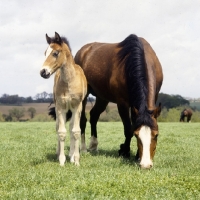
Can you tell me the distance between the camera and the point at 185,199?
4426 millimetres

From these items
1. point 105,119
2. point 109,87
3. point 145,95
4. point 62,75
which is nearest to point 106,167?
point 145,95

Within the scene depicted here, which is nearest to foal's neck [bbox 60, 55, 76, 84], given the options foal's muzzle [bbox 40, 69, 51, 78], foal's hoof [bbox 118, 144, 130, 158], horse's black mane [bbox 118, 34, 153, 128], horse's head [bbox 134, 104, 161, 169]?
foal's muzzle [bbox 40, 69, 51, 78]

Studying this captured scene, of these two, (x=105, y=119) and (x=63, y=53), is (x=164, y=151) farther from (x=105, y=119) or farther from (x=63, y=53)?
(x=105, y=119)

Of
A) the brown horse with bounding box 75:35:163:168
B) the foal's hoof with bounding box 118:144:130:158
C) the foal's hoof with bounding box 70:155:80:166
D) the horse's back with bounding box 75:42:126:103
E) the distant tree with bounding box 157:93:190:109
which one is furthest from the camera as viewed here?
the distant tree with bounding box 157:93:190:109

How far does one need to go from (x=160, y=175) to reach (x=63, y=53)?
121 inches

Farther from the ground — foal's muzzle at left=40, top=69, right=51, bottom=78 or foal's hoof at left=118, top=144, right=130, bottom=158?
foal's muzzle at left=40, top=69, right=51, bottom=78

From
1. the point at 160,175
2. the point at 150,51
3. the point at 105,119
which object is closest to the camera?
the point at 160,175

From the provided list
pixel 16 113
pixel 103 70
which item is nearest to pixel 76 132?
pixel 103 70

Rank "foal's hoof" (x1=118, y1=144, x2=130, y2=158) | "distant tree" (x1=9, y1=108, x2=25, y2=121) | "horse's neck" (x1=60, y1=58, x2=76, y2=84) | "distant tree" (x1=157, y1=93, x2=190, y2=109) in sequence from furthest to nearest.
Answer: "distant tree" (x1=157, y1=93, x2=190, y2=109) → "distant tree" (x1=9, y1=108, x2=25, y2=121) → "foal's hoof" (x1=118, y1=144, x2=130, y2=158) → "horse's neck" (x1=60, y1=58, x2=76, y2=84)

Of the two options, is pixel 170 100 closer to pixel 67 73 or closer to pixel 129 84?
pixel 129 84

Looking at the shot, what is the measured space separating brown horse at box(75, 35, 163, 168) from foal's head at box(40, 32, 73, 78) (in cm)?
152

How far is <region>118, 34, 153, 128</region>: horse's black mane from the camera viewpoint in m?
6.66

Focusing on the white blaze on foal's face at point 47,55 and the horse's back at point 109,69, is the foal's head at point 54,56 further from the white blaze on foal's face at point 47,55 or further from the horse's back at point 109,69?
the horse's back at point 109,69

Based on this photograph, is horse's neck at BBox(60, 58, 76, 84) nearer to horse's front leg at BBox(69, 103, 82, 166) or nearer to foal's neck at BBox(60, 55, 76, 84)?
foal's neck at BBox(60, 55, 76, 84)
